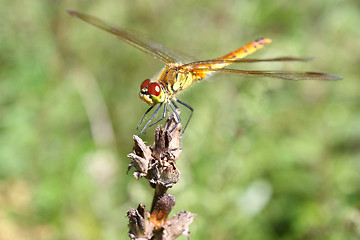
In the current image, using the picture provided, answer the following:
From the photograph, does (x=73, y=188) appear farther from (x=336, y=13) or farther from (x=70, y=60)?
(x=336, y=13)

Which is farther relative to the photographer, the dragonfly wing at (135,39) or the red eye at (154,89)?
the dragonfly wing at (135,39)

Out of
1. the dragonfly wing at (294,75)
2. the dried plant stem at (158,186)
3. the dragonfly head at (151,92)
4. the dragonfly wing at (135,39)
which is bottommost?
the dried plant stem at (158,186)

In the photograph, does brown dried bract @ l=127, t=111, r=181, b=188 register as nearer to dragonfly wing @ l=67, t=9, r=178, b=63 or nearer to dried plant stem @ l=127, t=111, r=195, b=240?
dried plant stem @ l=127, t=111, r=195, b=240

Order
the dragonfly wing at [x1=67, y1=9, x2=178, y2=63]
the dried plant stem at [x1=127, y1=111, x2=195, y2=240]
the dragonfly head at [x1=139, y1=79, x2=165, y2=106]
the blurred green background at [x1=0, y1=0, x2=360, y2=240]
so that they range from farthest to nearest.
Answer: the blurred green background at [x1=0, y1=0, x2=360, y2=240], the dragonfly wing at [x1=67, y1=9, x2=178, y2=63], the dragonfly head at [x1=139, y1=79, x2=165, y2=106], the dried plant stem at [x1=127, y1=111, x2=195, y2=240]

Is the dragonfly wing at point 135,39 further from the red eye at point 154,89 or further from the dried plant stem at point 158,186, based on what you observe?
the dried plant stem at point 158,186

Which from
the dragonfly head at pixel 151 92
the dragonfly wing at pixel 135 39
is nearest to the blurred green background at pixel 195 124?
the dragonfly wing at pixel 135 39

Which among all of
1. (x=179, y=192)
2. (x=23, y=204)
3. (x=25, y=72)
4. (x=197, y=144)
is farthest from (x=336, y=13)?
(x=23, y=204)

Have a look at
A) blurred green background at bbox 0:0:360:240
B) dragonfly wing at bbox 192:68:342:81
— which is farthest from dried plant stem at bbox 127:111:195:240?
blurred green background at bbox 0:0:360:240
